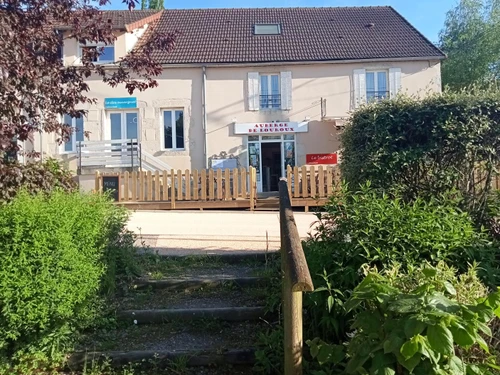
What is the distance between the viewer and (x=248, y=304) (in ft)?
12.6

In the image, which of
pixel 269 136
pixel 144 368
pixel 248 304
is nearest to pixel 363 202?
pixel 248 304

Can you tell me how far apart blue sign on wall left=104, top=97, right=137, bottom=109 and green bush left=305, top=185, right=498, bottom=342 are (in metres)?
16.2

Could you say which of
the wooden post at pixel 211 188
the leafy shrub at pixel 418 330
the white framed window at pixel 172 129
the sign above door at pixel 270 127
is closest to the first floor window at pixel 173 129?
the white framed window at pixel 172 129

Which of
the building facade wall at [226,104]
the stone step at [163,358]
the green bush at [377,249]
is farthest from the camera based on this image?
the building facade wall at [226,104]

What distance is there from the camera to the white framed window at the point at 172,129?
18.5 metres

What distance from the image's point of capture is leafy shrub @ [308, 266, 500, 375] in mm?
1851

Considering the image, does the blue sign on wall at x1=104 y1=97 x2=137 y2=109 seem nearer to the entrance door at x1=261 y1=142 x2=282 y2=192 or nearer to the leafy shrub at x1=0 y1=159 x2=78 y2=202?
the entrance door at x1=261 y1=142 x2=282 y2=192

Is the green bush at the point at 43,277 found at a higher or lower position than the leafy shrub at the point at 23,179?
lower

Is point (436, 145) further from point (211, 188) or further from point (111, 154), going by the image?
point (111, 154)

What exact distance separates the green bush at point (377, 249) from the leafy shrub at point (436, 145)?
0.69 m

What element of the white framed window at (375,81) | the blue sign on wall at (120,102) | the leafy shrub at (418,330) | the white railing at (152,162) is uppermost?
the white framed window at (375,81)

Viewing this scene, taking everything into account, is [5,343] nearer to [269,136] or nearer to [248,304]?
[248,304]

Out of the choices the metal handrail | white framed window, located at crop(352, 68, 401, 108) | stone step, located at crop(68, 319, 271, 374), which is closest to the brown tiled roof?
white framed window, located at crop(352, 68, 401, 108)

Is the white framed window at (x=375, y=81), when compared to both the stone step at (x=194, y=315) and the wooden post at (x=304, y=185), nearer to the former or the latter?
the wooden post at (x=304, y=185)
